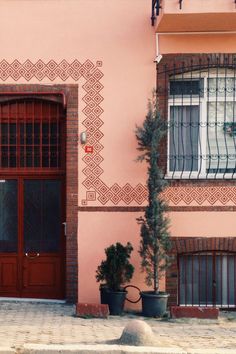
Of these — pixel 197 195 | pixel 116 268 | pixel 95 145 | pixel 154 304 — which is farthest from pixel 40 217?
pixel 197 195

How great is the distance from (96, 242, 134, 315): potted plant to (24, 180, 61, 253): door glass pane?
142 cm

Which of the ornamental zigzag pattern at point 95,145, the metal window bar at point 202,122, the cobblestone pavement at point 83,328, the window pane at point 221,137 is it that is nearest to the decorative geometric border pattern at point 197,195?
the ornamental zigzag pattern at point 95,145

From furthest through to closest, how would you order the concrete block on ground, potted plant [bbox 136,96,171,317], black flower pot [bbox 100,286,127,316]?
1. potted plant [bbox 136,96,171,317]
2. black flower pot [bbox 100,286,127,316]
3. the concrete block on ground

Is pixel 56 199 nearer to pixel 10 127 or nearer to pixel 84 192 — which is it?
pixel 84 192

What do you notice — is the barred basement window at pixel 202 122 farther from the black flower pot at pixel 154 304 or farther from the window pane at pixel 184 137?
the black flower pot at pixel 154 304

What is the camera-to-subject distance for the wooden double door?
12.6 metres

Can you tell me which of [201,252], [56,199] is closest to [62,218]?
[56,199]

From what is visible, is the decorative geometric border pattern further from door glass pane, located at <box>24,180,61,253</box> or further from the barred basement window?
door glass pane, located at <box>24,180,61,253</box>

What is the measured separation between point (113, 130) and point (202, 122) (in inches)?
65.1

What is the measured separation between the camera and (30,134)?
1260cm

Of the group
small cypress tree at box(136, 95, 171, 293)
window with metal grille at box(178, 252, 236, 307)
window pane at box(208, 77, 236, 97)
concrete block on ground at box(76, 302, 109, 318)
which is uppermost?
window pane at box(208, 77, 236, 97)

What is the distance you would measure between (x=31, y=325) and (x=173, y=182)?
3730 millimetres

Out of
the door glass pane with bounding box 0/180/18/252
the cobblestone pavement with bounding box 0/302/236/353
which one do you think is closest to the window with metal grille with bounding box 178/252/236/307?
the cobblestone pavement with bounding box 0/302/236/353

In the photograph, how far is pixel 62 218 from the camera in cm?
1266
